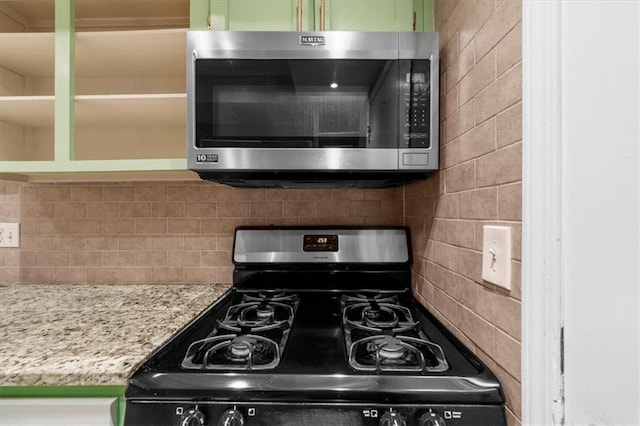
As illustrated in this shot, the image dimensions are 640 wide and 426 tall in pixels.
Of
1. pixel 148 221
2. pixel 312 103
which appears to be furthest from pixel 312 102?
pixel 148 221

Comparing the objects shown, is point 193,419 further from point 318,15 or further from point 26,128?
point 26,128

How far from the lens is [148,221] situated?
1396 mm

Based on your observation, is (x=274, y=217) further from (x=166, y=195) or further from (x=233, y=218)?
(x=166, y=195)

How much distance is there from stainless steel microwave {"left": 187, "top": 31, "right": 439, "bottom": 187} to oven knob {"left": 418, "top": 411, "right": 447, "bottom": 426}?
1.95 feet

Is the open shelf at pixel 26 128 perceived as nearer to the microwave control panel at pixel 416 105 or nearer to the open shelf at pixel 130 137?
the open shelf at pixel 130 137

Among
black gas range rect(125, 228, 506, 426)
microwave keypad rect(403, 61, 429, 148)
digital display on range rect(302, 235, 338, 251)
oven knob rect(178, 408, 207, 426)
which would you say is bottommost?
oven knob rect(178, 408, 207, 426)

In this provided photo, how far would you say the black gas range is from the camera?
0.63 m

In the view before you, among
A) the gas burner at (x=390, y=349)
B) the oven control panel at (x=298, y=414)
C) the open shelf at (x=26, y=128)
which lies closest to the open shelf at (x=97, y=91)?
the open shelf at (x=26, y=128)

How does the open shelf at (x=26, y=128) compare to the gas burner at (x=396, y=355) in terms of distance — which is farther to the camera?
the open shelf at (x=26, y=128)

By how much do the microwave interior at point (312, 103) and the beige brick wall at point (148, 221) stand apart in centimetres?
45

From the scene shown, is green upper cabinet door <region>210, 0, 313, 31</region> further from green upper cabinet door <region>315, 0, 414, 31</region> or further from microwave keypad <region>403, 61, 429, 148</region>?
microwave keypad <region>403, 61, 429, 148</region>
